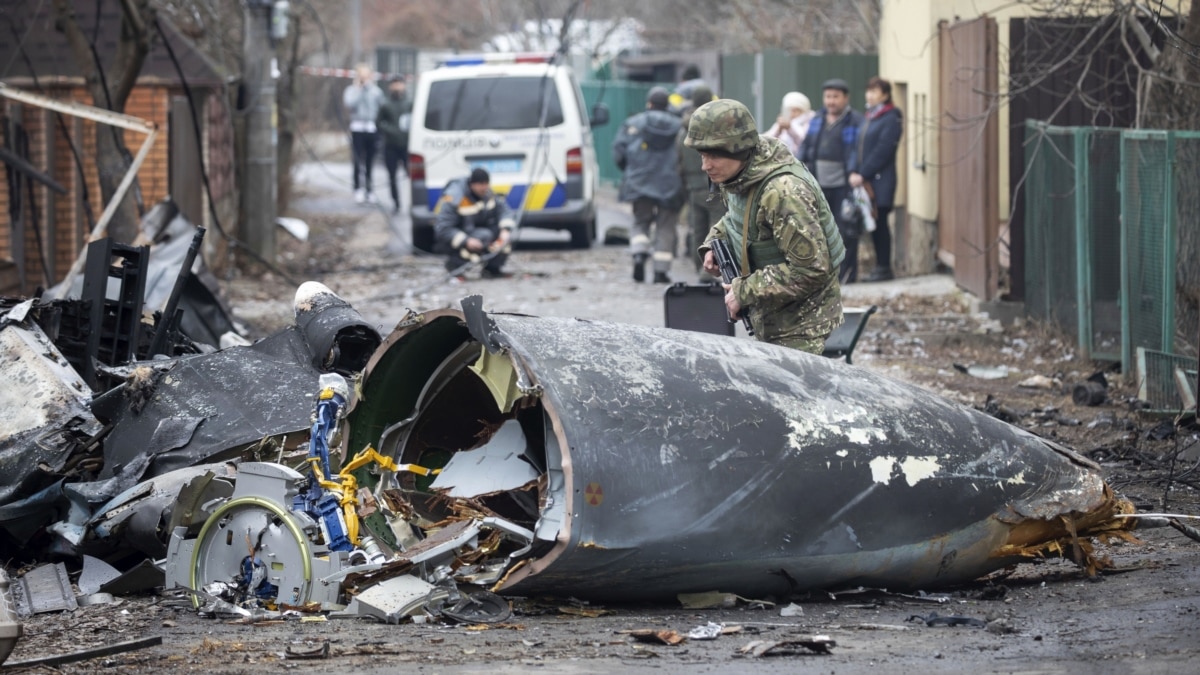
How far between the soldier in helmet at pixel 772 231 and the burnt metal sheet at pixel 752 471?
0.68 metres

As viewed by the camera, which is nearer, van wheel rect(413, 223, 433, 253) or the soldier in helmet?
the soldier in helmet

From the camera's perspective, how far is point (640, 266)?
14359 millimetres

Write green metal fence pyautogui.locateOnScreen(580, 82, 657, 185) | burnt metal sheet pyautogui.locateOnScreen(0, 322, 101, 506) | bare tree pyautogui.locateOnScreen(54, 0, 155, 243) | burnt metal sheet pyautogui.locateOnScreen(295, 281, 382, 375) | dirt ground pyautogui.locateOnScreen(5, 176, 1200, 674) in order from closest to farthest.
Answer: dirt ground pyautogui.locateOnScreen(5, 176, 1200, 674), burnt metal sheet pyautogui.locateOnScreen(0, 322, 101, 506), burnt metal sheet pyautogui.locateOnScreen(295, 281, 382, 375), bare tree pyautogui.locateOnScreen(54, 0, 155, 243), green metal fence pyautogui.locateOnScreen(580, 82, 657, 185)

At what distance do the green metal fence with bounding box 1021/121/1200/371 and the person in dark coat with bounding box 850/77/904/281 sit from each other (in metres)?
2.05

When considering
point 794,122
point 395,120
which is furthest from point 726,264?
point 395,120

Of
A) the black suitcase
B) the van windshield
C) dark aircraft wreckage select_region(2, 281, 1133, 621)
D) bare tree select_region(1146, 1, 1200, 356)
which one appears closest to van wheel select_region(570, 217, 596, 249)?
the van windshield

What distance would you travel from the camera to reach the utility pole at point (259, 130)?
14352 mm

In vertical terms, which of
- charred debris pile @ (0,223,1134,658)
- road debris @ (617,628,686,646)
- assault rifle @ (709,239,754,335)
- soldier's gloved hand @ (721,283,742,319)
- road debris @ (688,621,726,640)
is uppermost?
assault rifle @ (709,239,754,335)

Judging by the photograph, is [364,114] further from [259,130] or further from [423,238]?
[259,130]

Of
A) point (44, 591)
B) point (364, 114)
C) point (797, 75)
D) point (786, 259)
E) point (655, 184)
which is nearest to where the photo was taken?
point (44, 591)

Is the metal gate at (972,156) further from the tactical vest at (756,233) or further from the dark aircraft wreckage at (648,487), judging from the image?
the dark aircraft wreckage at (648,487)

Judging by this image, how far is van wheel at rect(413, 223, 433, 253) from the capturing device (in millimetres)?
17609

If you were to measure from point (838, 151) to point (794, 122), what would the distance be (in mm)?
697

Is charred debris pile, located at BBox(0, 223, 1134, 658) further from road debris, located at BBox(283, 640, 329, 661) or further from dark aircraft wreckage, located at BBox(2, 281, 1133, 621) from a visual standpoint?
road debris, located at BBox(283, 640, 329, 661)
